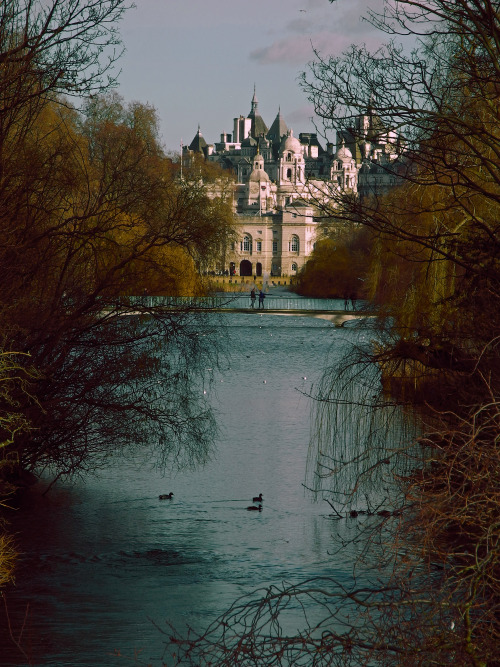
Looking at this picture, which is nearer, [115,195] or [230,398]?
[115,195]

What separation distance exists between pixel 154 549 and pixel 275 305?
132ft

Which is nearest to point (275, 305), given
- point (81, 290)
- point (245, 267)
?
point (81, 290)

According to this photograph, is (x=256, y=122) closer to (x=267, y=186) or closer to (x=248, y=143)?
(x=248, y=143)

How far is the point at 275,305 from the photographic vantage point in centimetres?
5019

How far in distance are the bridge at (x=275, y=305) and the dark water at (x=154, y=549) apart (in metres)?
2.09

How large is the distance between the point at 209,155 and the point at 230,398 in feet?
423

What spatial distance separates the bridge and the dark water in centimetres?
209

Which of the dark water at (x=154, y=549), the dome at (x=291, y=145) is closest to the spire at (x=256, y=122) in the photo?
the dome at (x=291, y=145)

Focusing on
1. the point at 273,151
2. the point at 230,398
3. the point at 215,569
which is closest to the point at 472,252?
the point at 215,569

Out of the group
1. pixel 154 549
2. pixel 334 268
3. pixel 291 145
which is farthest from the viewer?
pixel 291 145

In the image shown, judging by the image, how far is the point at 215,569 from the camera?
9.62m

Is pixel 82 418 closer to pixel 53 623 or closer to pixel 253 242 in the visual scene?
pixel 53 623

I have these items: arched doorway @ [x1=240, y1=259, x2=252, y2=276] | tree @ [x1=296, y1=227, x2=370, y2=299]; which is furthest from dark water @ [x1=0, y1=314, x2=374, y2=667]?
arched doorway @ [x1=240, y1=259, x2=252, y2=276]

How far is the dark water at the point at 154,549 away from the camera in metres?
8.02
